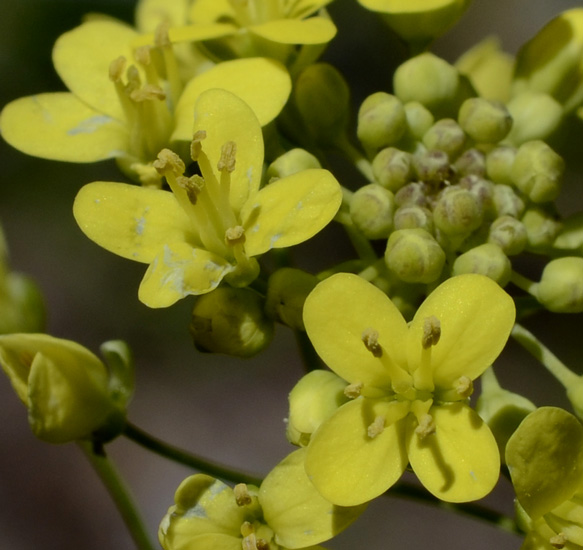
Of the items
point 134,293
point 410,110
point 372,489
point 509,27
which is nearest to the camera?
point 372,489

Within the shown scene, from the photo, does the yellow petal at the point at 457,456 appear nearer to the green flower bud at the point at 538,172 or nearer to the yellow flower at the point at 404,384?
the yellow flower at the point at 404,384

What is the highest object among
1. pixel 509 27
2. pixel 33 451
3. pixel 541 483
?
pixel 541 483

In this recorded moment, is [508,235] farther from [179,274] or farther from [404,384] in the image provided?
[179,274]

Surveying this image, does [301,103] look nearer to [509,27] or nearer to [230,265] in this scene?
[230,265]

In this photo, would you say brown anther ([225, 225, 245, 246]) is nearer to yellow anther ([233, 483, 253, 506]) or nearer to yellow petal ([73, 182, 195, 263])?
yellow petal ([73, 182, 195, 263])

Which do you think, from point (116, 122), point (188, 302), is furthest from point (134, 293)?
point (116, 122)

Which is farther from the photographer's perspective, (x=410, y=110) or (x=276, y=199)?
(x=410, y=110)

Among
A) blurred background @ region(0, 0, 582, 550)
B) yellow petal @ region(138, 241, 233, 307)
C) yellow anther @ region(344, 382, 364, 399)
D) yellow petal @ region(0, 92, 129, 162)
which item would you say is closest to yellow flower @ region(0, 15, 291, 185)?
yellow petal @ region(0, 92, 129, 162)

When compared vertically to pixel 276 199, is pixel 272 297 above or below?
below
